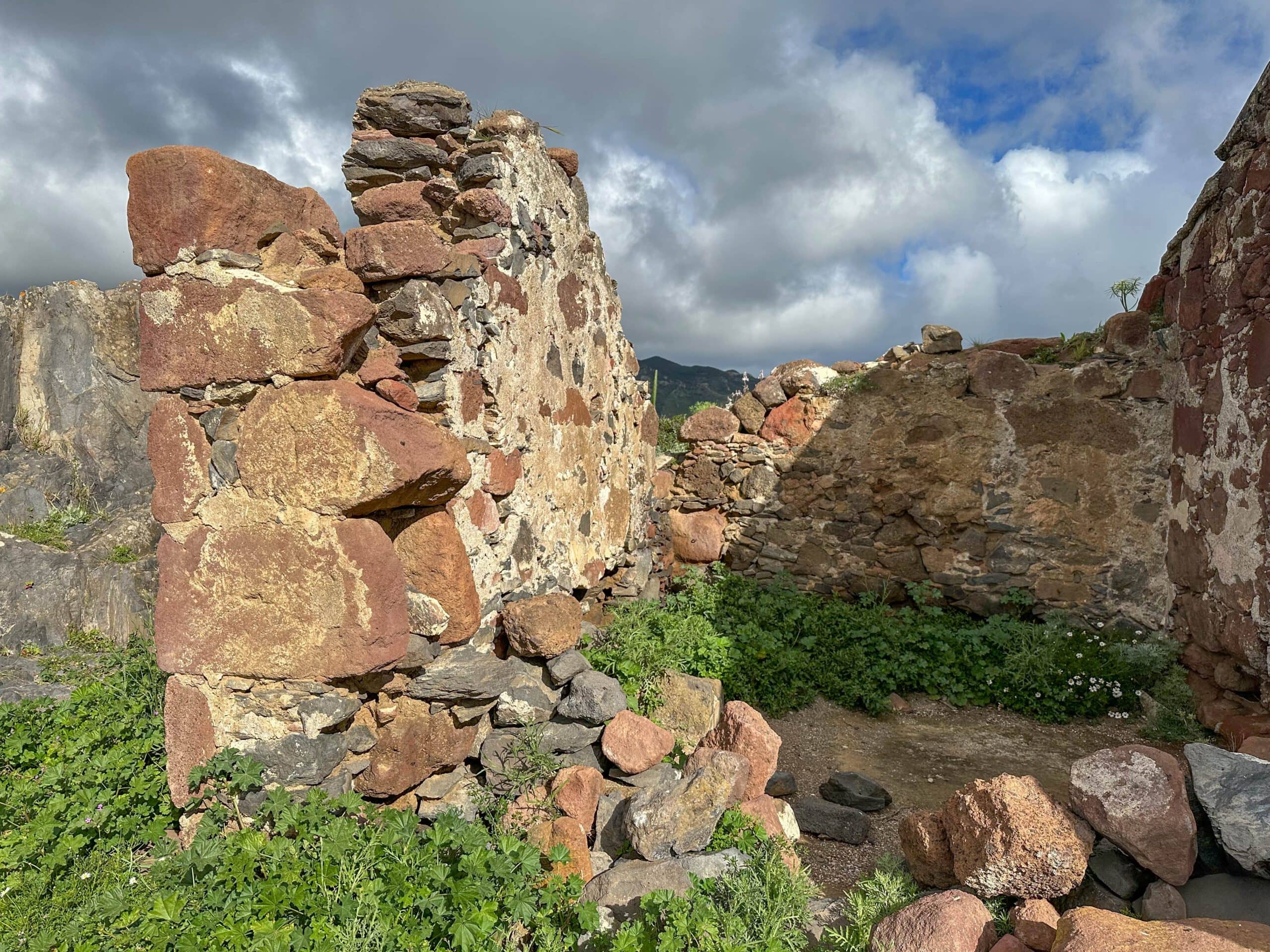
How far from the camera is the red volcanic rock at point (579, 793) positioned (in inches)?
115

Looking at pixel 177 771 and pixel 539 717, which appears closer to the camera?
pixel 177 771

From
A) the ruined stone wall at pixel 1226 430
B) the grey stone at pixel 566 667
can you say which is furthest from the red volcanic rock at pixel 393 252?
the ruined stone wall at pixel 1226 430

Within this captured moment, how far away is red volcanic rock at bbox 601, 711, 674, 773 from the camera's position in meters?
3.11

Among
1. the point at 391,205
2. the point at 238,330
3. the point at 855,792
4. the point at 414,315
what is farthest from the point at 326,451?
the point at 855,792

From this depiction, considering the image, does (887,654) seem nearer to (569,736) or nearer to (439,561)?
(569,736)

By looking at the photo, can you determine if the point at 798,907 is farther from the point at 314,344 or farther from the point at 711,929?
the point at 314,344

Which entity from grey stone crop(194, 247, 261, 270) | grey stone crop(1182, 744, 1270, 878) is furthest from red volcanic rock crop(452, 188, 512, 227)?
grey stone crop(1182, 744, 1270, 878)

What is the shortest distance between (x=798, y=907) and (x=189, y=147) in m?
3.72

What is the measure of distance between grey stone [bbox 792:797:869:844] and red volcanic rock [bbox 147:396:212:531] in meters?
3.24

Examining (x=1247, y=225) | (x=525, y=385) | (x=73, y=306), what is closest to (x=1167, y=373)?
(x=1247, y=225)

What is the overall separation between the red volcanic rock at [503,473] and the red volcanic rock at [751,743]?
160 centimetres

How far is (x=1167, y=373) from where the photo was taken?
542 cm

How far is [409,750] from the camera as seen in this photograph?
291cm

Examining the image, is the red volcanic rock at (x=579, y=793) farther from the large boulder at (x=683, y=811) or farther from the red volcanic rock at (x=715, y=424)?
the red volcanic rock at (x=715, y=424)
